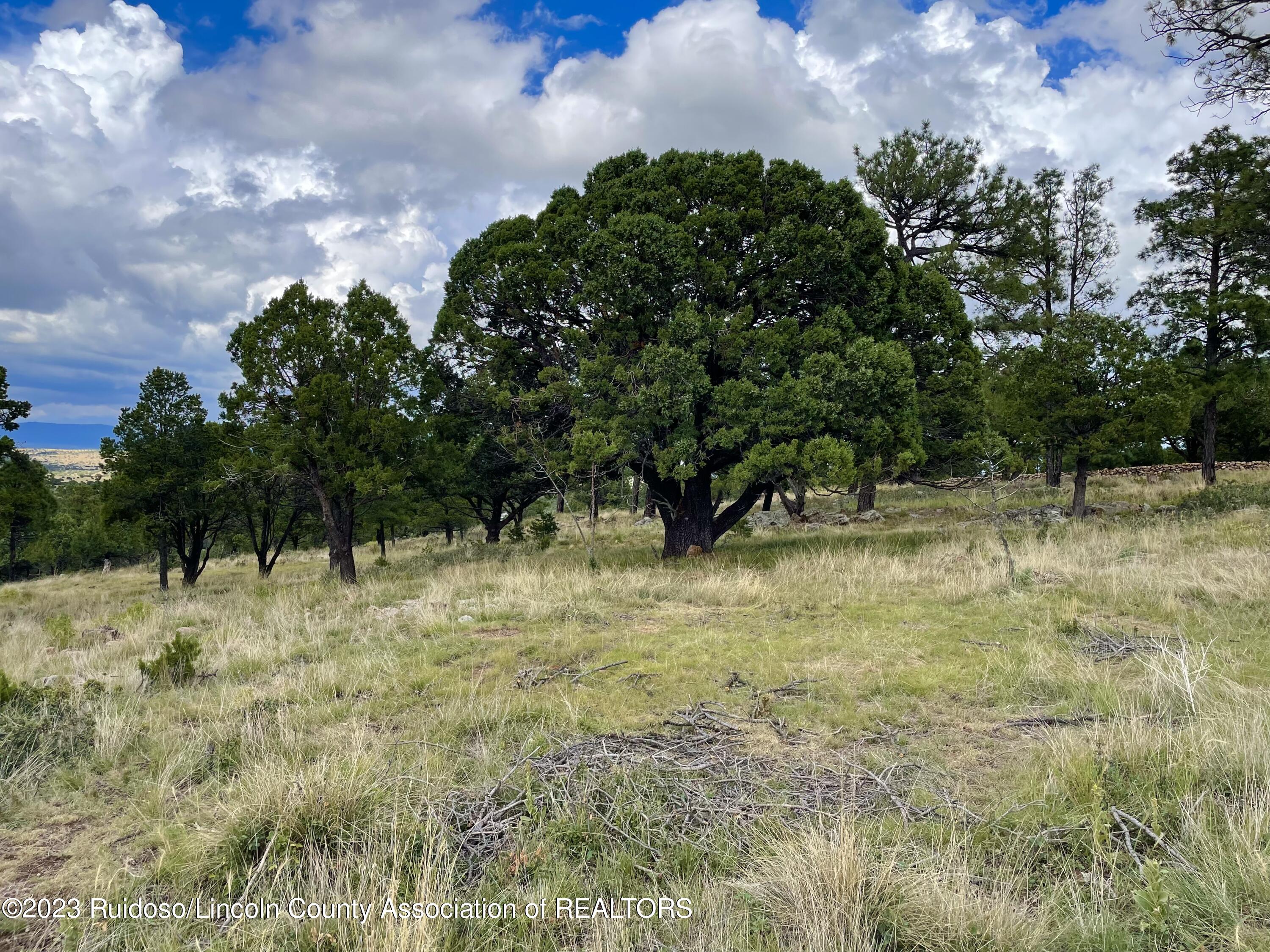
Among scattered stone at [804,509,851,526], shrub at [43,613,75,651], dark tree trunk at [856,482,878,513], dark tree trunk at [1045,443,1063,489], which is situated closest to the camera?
shrub at [43,613,75,651]

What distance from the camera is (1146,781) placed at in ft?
11.7

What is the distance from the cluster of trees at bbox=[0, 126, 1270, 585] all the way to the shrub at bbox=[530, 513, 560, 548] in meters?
2.46

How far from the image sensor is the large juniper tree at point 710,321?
1269 cm

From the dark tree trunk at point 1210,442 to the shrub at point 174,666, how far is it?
2660 cm

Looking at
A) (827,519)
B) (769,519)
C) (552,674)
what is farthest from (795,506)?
(552,674)

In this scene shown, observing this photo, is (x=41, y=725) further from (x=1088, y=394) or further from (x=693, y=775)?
(x=1088, y=394)

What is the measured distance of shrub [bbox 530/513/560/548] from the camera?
21406 mm

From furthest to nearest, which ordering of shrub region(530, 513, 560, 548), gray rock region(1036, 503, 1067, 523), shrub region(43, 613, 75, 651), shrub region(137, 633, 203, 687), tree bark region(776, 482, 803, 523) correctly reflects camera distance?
shrub region(530, 513, 560, 548)
tree bark region(776, 482, 803, 523)
gray rock region(1036, 503, 1067, 523)
shrub region(43, 613, 75, 651)
shrub region(137, 633, 203, 687)

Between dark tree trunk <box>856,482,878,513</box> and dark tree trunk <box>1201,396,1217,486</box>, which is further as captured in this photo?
dark tree trunk <box>856,482,878,513</box>

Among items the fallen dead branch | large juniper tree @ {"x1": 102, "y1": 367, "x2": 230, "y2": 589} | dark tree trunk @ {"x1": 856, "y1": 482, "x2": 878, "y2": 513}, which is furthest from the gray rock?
large juniper tree @ {"x1": 102, "y1": 367, "x2": 230, "y2": 589}

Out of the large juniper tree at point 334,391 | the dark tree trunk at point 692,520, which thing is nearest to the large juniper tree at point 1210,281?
the dark tree trunk at point 692,520

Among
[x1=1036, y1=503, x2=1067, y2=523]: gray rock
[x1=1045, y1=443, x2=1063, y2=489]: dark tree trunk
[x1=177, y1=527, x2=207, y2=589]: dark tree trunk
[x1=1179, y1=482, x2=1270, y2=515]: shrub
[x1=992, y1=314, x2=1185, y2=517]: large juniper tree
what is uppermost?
[x1=992, y1=314, x2=1185, y2=517]: large juniper tree

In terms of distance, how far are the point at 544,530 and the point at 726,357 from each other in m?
11.1

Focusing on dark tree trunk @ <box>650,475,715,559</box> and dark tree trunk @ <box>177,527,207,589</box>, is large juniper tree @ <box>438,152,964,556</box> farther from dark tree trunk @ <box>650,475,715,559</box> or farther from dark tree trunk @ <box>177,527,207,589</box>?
dark tree trunk @ <box>177,527,207,589</box>
